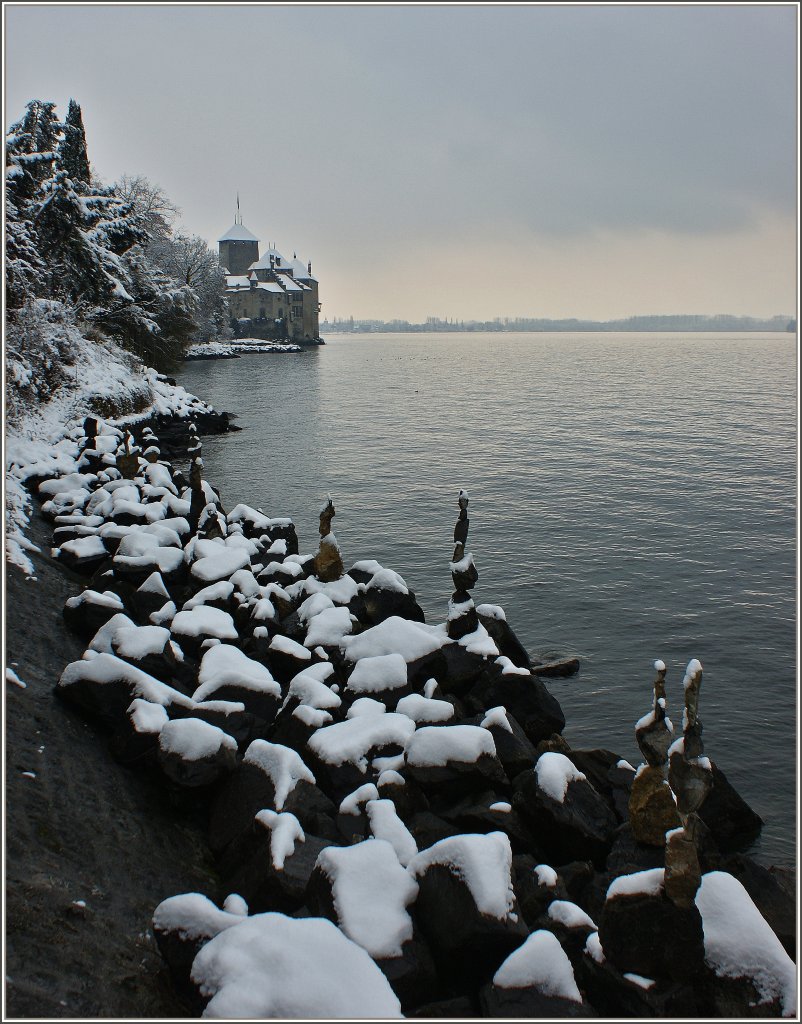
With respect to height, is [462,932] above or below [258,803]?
below

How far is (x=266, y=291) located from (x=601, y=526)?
115 metres

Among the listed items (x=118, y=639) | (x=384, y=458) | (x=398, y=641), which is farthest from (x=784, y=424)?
(x=118, y=639)

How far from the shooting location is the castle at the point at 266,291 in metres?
127

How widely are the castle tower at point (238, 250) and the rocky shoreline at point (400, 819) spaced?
14100 centimetres

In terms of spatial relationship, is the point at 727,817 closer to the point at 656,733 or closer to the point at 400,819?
the point at 656,733

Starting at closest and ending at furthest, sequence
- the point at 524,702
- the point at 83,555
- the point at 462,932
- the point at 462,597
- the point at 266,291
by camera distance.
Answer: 1. the point at 462,932
2. the point at 524,702
3. the point at 462,597
4. the point at 83,555
5. the point at 266,291

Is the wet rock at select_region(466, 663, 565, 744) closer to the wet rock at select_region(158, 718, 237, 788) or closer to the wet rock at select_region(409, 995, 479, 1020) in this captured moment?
the wet rock at select_region(158, 718, 237, 788)

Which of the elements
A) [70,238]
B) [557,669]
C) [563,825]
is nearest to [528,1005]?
[563,825]

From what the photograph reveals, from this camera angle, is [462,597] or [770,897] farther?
[462,597]

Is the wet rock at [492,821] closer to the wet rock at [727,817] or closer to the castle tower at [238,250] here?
the wet rock at [727,817]

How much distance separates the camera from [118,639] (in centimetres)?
931

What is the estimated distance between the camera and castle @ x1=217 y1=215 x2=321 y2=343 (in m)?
127

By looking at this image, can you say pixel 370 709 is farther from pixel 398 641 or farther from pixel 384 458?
pixel 384 458

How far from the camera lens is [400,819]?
271 inches
